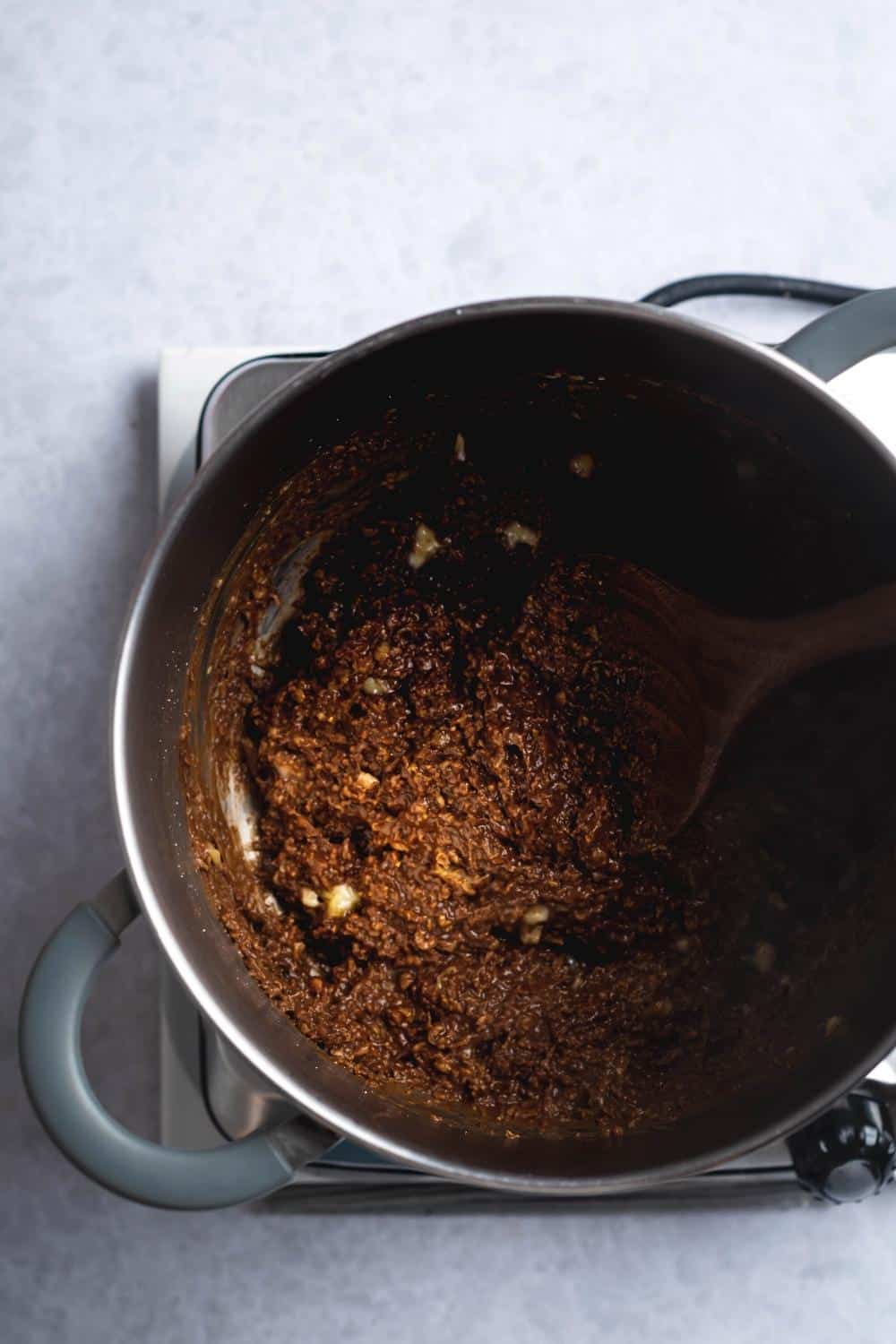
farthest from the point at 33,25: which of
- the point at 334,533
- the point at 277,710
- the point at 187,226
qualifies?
the point at 277,710

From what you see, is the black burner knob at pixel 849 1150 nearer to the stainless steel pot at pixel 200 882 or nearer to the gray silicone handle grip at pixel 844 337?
the stainless steel pot at pixel 200 882

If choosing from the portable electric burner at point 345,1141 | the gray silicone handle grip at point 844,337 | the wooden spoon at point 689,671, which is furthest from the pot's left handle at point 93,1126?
the gray silicone handle grip at point 844,337

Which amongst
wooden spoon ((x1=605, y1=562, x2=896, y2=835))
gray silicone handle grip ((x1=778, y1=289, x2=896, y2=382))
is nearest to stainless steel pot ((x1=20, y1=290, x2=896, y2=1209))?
gray silicone handle grip ((x1=778, y1=289, x2=896, y2=382))

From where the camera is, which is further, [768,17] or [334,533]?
[768,17]

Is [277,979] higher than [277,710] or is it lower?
lower

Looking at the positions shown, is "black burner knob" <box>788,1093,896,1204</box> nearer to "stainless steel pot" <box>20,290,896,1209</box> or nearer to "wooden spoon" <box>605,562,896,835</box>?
"stainless steel pot" <box>20,290,896,1209</box>

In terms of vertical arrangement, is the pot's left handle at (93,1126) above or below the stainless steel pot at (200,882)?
below

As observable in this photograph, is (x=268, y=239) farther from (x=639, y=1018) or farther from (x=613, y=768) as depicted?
(x=639, y=1018)
